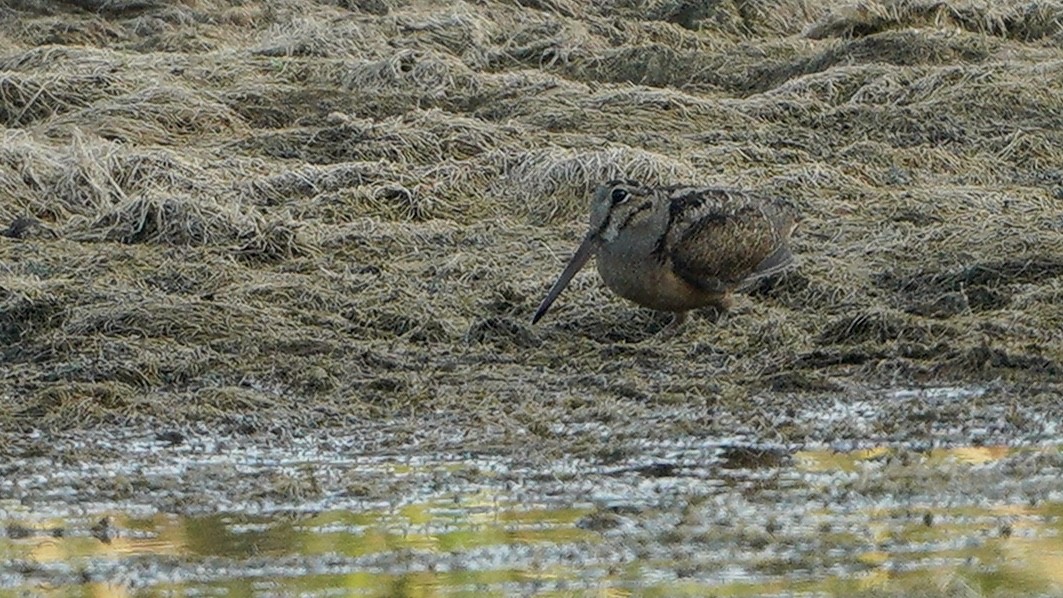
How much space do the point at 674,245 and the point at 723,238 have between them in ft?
0.78

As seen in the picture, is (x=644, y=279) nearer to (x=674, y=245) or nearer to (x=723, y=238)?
(x=674, y=245)

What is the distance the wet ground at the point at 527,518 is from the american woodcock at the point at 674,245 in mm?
1395

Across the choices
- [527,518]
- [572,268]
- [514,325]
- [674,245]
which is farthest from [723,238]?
[527,518]

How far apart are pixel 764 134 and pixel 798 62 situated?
2.61m

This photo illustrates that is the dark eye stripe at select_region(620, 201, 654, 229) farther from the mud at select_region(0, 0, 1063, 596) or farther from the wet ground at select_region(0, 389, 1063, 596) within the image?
the wet ground at select_region(0, 389, 1063, 596)

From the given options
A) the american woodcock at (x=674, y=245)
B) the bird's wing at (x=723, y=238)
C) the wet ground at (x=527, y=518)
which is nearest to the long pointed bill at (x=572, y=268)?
the american woodcock at (x=674, y=245)

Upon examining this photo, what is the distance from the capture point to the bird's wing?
8.91m

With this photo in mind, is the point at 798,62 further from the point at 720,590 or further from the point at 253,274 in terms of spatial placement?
the point at 720,590

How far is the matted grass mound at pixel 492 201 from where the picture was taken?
27.5 ft

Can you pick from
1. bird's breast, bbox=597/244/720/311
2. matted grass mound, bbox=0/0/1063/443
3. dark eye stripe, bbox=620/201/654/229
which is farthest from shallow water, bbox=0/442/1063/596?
dark eye stripe, bbox=620/201/654/229

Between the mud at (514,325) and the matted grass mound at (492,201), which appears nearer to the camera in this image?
the mud at (514,325)


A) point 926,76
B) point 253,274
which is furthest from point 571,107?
point 253,274

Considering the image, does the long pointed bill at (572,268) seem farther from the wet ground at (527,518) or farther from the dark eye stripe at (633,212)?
the wet ground at (527,518)

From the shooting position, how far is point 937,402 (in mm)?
8008
